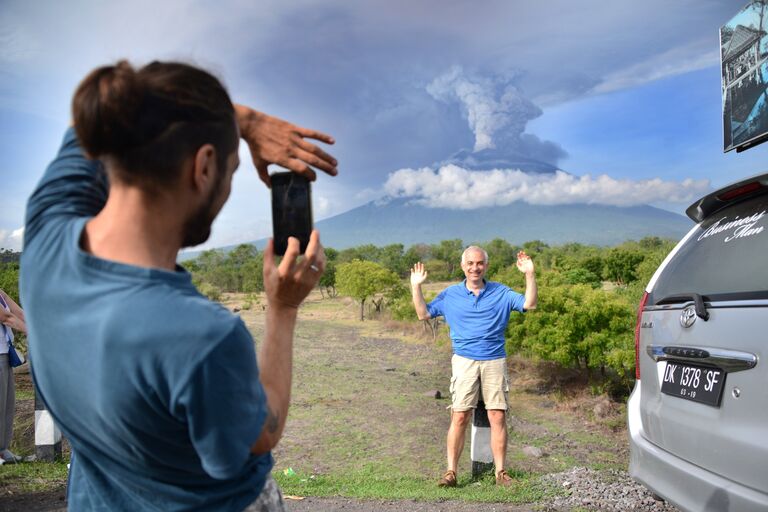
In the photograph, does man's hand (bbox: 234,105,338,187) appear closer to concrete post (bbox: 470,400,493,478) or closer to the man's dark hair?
the man's dark hair

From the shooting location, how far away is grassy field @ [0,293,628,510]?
16.9ft

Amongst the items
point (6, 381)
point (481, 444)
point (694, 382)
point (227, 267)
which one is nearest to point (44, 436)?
point (6, 381)

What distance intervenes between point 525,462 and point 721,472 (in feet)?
13.0

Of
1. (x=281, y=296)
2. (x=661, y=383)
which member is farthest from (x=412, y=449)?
(x=281, y=296)

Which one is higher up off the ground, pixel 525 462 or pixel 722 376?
pixel 722 376

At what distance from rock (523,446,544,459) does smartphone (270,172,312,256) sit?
5650mm

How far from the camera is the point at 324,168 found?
1437 millimetres

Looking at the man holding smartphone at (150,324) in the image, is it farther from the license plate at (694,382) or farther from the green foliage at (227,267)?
the green foliage at (227,267)

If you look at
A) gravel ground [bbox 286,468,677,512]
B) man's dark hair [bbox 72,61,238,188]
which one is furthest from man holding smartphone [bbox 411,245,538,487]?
man's dark hair [bbox 72,61,238,188]

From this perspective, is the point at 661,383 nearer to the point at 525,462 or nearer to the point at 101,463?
the point at 101,463

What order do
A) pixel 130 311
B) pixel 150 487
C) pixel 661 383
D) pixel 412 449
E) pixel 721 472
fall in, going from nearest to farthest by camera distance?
pixel 130 311, pixel 150 487, pixel 721 472, pixel 661 383, pixel 412 449

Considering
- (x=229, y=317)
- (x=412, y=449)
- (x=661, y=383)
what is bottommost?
(x=412, y=449)

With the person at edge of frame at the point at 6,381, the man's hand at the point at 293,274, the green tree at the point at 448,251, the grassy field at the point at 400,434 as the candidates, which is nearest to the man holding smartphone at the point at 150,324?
the man's hand at the point at 293,274

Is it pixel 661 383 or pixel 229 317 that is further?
pixel 661 383
